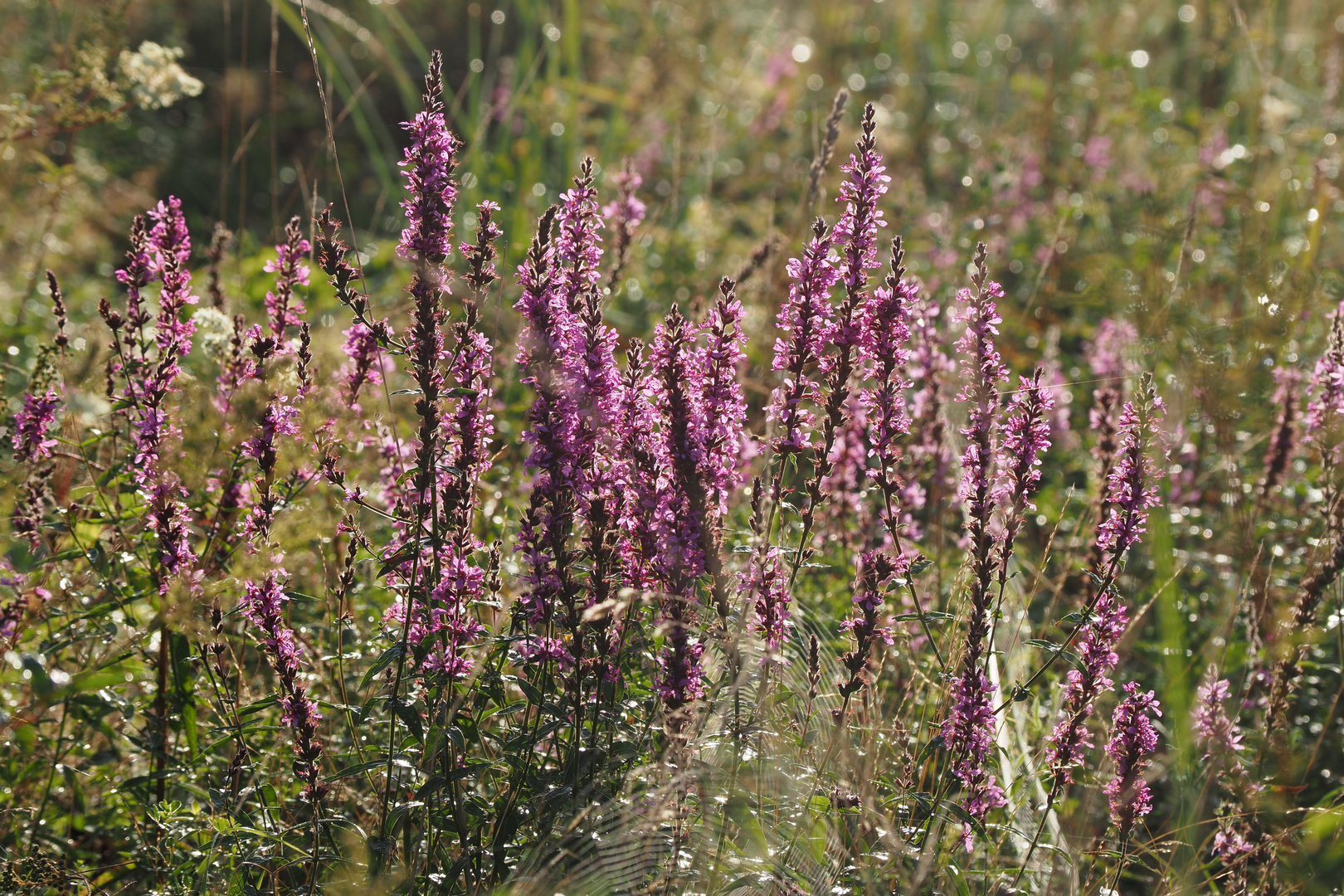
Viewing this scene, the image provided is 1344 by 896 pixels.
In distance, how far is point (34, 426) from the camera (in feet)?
8.56

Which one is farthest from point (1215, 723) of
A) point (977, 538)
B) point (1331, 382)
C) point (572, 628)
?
point (572, 628)

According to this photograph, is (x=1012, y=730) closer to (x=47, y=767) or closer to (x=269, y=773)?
(x=269, y=773)

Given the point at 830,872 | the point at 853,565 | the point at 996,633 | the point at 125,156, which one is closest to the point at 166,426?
the point at 830,872

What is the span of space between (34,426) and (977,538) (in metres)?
2.15

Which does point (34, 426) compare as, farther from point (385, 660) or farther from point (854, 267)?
point (854, 267)

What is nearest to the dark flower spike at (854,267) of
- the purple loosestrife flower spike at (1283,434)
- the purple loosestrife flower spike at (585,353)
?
the purple loosestrife flower spike at (585,353)

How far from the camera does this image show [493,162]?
662cm

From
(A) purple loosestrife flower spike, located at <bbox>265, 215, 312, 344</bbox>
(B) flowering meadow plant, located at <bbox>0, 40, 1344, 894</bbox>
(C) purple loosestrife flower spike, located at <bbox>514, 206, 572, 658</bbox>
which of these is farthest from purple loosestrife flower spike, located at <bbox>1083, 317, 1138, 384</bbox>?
(A) purple loosestrife flower spike, located at <bbox>265, 215, 312, 344</bbox>

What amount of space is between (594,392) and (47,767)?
1.73m

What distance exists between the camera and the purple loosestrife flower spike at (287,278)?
2.60m

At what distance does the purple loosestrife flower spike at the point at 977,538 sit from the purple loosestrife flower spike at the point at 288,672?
1.30m

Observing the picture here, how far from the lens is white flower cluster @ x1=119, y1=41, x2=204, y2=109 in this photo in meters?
3.33

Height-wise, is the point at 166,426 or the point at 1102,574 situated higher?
the point at 166,426

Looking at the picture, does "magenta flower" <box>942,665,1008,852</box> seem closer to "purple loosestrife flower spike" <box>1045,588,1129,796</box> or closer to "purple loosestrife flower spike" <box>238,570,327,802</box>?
"purple loosestrife flower spike" <box>1045,588,1129,796</box>
